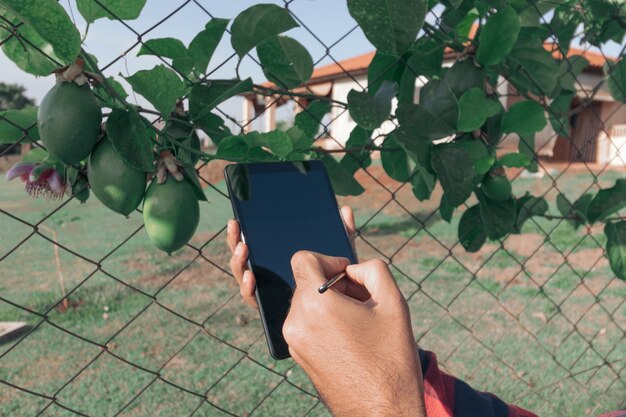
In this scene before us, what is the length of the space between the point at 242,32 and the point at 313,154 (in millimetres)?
351

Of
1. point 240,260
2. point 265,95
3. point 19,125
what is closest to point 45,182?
point 19,125

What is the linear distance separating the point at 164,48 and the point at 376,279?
51 cm

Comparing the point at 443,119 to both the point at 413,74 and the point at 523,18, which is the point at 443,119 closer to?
the point at 413,74

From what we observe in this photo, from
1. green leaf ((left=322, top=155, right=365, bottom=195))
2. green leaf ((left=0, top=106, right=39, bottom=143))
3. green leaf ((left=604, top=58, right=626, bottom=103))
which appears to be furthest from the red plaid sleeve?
green leaf ((left=604, top=58, right=626, bottom=103))

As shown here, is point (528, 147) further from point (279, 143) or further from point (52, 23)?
point (52, 23)

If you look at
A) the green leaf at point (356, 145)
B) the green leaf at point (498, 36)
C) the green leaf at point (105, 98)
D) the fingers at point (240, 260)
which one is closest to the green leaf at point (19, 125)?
the green leaf at point (105, 98)

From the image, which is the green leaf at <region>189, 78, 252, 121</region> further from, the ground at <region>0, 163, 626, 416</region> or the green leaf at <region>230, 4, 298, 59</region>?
the ground at <region>0, 163, 626, 416</region>

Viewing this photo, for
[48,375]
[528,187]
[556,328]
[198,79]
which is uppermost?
[198,79]

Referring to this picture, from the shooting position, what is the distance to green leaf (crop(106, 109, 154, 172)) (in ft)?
2.41

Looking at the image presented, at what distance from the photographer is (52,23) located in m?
0.65

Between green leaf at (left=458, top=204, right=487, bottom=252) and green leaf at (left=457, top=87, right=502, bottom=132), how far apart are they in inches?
14.7

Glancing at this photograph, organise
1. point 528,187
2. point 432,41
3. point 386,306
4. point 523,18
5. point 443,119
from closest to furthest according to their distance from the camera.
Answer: point 386,306, point 443,119, point 432,41, point 523,18, point 528,187

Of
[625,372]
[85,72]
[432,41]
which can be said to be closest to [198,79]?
[85,72]

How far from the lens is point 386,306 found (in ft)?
2.10
